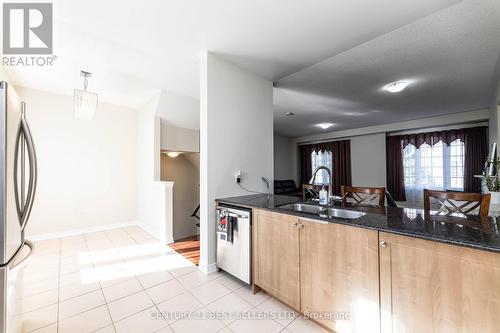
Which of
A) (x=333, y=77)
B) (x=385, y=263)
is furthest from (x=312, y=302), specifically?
(x=333, y=77)

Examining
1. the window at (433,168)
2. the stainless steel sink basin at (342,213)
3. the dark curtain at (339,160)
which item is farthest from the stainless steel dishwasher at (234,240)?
the window at (433,168)

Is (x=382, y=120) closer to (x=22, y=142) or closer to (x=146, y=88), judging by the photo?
(x=146, y=88)

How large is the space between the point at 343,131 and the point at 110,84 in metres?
6.22

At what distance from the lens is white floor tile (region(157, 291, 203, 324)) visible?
1.70m

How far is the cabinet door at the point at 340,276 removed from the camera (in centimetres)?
123

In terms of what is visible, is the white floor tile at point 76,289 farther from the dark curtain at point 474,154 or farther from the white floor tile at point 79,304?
the dark curtain at point 474,154

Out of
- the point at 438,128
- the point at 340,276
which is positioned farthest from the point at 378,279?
the point at 438,128

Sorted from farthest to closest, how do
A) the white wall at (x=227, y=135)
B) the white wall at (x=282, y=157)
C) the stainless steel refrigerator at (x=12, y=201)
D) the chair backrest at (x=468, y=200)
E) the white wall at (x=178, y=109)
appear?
the white wall at (x=282, y=157)
the white wall at (x=178, y=109)
the white wall at (x=227, y=135)
the chair backrest at (x=468, y=200)
the stainless steel refrigerator at (x=12, y=201)

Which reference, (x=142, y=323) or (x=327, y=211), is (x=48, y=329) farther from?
(x=327, y=211)

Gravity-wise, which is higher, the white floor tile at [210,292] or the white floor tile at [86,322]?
the white floor tile at [86,322]

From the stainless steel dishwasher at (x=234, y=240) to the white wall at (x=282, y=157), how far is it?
5.27m

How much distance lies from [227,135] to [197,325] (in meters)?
1.88

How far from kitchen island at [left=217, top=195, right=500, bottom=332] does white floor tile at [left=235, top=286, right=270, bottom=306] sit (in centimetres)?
15

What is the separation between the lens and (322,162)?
7.29 meters
